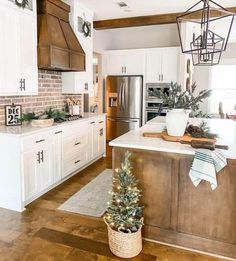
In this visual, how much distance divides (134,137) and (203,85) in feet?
19.4

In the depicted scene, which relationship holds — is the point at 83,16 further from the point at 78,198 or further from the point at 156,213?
the point at 156,213

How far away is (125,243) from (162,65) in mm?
4693

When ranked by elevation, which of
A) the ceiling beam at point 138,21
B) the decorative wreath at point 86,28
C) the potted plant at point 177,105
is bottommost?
the potted plant at point 177,105

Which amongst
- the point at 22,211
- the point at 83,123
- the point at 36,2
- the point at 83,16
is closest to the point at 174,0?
the point at 83,16

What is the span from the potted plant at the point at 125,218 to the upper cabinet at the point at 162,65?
427cm

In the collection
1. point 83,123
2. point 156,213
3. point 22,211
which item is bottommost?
point 22,211

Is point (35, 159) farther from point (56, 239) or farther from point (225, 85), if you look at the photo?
point (225, 85)

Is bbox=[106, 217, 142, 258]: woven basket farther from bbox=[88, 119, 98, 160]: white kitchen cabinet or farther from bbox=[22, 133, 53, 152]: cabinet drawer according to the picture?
bbox=[88, 119, 98, 160]: white kitchen cabinet

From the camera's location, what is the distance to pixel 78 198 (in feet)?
10.9

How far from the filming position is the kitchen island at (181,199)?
2.11 metres

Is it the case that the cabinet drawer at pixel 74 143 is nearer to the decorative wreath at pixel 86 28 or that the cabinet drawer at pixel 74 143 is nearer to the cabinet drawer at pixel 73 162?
the cabinet drawer at pixel 73 162

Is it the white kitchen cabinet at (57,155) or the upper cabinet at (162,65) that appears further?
the upper cabinet at (162,65)

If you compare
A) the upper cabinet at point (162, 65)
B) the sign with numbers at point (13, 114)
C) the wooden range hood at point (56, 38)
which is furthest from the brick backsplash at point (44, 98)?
the upper cabinet at point (162, 65)

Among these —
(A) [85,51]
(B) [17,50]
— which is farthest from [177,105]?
(A) [85,51]
